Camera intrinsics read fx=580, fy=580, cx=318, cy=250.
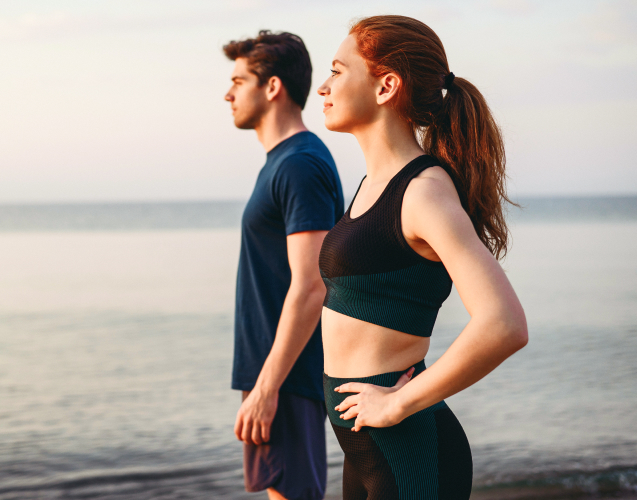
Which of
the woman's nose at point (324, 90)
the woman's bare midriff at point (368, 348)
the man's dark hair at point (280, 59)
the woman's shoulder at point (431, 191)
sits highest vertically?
the man's dark hair at point (280, 59)

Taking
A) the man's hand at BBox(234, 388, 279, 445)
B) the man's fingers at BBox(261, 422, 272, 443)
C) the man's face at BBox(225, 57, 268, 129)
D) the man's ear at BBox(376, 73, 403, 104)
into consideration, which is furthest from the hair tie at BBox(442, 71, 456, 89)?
the man's fingers at BBox(261, 422, 272, 443)

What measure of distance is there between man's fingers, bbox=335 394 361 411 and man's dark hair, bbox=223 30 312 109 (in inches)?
59.3

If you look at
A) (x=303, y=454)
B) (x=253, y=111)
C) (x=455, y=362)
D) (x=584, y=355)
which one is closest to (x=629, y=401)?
(x=584, y=355)

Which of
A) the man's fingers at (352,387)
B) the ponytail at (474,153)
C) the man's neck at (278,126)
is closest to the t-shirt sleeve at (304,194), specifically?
the man's neck at (278,126)

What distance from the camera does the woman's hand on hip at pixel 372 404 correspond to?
4.25 feet

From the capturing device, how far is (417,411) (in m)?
1.29

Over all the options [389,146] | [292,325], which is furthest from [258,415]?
[389,146]

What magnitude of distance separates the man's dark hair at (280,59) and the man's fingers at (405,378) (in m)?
1.49

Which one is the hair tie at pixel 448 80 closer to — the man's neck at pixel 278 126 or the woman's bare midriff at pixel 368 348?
the woman's bare midriff at pixel 368 348

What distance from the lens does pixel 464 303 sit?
1188 mm

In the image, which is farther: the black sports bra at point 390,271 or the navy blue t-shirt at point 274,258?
the navy blue t-shirt at point 274,258

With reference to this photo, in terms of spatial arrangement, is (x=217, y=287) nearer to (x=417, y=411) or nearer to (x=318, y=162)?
(x=318, y=162)

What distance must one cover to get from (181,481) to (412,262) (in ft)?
11.9

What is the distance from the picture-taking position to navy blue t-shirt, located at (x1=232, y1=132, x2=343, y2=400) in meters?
2.20
